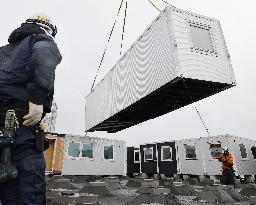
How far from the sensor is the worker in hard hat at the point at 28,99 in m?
1.80

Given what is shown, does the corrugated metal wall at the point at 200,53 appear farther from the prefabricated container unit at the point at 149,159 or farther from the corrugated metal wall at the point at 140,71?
the prefabricated container unit at the point at 149,159

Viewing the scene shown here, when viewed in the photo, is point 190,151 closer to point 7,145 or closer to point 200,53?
point 200,53

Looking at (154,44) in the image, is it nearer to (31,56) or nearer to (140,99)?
(140,99)

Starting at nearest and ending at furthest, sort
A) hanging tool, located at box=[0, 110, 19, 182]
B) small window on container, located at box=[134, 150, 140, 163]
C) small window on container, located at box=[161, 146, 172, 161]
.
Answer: hanging tool, located at box=[0, 110, 19, 182], small window on container, located at box=[161, 146, 172, 161], small window on container, located at box=[134, 150, 140, 163]

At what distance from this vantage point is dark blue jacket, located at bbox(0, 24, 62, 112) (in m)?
1.89

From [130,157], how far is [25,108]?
822 inches

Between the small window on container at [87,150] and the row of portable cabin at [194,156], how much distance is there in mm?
5535

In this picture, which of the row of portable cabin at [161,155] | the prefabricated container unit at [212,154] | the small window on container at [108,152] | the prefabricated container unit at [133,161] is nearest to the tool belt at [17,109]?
the row of portable cabin at [161,155]

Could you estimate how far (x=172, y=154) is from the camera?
63.2ft

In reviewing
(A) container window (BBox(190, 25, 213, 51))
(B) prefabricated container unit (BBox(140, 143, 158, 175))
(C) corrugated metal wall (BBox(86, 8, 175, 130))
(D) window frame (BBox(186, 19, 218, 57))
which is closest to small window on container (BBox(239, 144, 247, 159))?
(B) prefabricated container unit (BBox(140, 143, 158, 175))

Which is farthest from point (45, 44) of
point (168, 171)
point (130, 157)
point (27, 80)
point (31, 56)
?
point (130, 157)

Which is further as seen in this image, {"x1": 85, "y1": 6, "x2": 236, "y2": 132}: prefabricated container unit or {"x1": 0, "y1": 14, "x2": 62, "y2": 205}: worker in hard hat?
{"x1": 85, "y1": 6, "x2": 236, "y2": 132}: prefabricated container unit

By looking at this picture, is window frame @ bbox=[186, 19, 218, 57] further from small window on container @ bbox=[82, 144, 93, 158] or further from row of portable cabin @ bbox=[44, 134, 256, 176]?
small window on container @ bbox=[82, 144, 93, 158]

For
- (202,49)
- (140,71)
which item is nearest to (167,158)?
(140,71)
